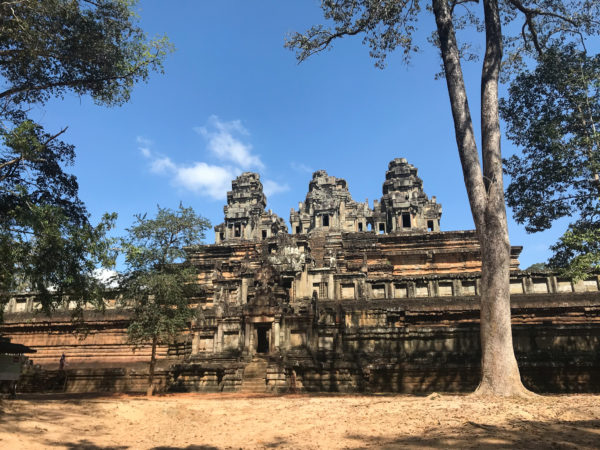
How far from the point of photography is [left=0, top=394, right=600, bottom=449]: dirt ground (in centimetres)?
783

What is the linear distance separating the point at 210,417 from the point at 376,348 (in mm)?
8519

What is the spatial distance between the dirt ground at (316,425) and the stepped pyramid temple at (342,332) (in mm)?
4719

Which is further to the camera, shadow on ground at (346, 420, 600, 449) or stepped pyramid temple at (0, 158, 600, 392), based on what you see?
stepped pyramid temple at (0, 158, 600, 392)

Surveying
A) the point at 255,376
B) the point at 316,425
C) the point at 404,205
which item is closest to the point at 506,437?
the point at 316,425

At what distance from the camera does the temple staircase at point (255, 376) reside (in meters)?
18.3

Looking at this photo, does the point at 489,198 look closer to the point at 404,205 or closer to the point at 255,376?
the point at 255,376

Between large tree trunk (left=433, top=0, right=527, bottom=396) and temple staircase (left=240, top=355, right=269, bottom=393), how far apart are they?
9470 mm

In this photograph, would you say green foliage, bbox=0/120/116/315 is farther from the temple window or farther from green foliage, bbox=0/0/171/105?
the temple window

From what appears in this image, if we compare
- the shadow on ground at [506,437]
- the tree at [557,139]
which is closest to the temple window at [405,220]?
the tree at [557,139]

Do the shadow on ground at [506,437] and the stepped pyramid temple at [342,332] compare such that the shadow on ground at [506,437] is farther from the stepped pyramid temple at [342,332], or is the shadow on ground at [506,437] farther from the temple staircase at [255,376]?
the temple staircase at [255,376]

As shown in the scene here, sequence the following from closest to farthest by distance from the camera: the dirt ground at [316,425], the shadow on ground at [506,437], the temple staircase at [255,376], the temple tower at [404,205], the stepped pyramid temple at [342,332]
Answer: the shadow on ground at [506,437]
the dirt ground at [316,425]
the stepped pyramid temple at [342,332]
the temple staircase at [255,376]
the temple tower at [404,205]

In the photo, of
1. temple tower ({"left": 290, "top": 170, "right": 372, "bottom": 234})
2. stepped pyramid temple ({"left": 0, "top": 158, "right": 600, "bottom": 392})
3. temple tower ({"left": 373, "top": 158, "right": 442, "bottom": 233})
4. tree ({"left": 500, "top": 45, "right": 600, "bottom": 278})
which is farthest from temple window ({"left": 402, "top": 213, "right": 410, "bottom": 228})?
tree ({"left": 500, "top": 45, "right": 600, "bottom": 278})

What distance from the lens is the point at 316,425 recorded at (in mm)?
9688

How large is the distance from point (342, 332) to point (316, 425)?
9662 mm
